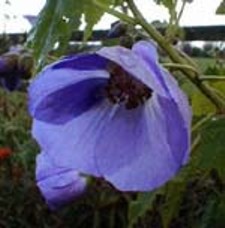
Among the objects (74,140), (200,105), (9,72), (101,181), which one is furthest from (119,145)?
(101,181)

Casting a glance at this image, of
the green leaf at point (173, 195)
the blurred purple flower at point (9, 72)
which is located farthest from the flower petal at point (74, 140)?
the blurred purple flower at point (9, 72)

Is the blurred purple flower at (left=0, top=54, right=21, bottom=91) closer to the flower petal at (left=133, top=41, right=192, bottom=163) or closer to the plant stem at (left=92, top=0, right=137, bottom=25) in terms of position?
the plant stem at (left=92, top=0, right=137, bottom=25)

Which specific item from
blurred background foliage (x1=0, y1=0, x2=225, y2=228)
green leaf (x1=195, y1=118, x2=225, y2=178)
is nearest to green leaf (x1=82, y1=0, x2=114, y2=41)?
blurred background foliage (x1=0, y1=0, x2=225, y2=228)

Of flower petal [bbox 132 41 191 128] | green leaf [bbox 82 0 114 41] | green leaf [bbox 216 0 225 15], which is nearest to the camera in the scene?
flower petal [bbox 132 41 191 128]

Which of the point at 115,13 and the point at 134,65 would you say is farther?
the point at 115,13

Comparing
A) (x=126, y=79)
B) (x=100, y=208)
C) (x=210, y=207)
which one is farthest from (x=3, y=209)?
(x=126, y=79)

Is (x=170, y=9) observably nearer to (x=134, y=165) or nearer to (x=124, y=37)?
(x=124, y=37)

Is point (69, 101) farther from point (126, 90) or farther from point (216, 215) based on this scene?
point (216, 215)
